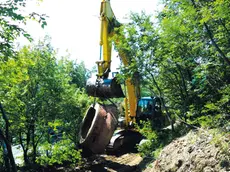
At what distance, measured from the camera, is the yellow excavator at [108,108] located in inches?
321

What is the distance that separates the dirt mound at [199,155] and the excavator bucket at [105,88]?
3.84m

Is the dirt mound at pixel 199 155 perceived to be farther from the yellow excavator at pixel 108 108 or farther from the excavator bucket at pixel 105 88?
the excavator bucket at pixel 105 88

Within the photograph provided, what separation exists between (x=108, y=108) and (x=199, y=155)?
16.2 feet

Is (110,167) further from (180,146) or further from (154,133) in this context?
(180,146)

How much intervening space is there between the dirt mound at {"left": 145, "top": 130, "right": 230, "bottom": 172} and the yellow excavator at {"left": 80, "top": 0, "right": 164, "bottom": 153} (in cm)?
305

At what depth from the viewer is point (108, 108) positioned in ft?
28.9

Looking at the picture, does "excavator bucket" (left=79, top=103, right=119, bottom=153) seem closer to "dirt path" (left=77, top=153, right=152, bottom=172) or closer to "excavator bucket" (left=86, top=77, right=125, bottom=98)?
"excavator bucket" (left=86, top=77, right=125, bottom=98)

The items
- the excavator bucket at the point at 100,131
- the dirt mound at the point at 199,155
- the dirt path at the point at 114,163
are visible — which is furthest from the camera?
the dirt path at the point at 114,163

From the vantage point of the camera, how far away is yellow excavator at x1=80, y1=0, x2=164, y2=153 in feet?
26.7

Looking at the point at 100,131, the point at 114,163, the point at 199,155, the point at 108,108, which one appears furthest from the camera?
the point at 114,163

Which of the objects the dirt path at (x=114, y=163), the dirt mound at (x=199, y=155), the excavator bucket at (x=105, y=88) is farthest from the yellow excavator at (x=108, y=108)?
the dirt mound at (x=199, y=155)

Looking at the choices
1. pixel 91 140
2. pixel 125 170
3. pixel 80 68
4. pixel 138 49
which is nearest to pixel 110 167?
pixel 125 170

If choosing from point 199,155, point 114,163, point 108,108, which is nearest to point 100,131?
point 108,108

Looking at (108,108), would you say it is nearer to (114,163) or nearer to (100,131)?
(100,131)
